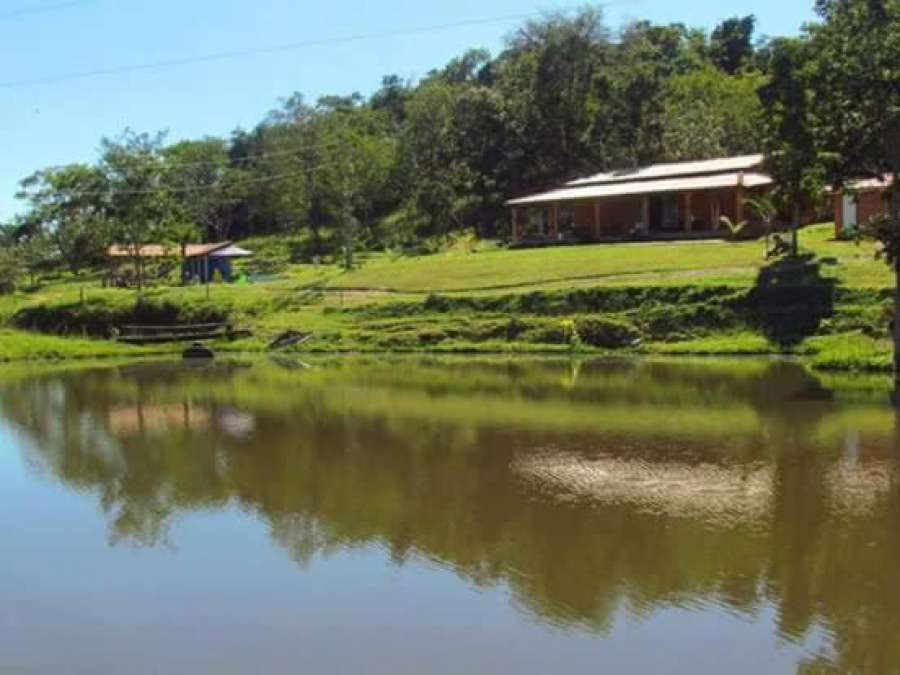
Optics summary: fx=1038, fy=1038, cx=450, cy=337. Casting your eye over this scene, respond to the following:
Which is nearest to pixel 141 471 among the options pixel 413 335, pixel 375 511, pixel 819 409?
pixel 375 511

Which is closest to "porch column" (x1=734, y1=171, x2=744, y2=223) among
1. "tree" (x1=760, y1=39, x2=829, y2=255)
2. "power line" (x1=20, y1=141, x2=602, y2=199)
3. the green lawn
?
the green lawn

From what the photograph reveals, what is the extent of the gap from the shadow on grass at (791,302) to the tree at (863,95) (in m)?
6.19

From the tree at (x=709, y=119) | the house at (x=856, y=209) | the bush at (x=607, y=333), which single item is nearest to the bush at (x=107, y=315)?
the bush at (x=607, y=333)

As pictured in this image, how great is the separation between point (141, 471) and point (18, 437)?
7.06 m

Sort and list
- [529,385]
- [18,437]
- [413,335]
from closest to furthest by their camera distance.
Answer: [18,437], [529,385], [413,335]

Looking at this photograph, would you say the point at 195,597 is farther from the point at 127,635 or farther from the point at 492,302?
the point at 492,302

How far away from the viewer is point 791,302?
36.3 m

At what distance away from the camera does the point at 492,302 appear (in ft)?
142

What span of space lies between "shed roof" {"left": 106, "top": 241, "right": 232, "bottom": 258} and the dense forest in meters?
0.98

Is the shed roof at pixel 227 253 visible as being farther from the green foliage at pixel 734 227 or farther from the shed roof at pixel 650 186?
the green foliage at pixel 734 227

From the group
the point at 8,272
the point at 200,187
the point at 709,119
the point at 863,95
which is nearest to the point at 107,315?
the point at 8,272

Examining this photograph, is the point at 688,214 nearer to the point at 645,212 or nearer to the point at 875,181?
the point at 645,212

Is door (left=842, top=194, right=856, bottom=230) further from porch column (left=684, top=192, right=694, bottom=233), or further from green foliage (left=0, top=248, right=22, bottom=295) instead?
green foliage (left=0, top=248, right=22, bottom=295)

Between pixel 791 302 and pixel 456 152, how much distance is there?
1677 inches
